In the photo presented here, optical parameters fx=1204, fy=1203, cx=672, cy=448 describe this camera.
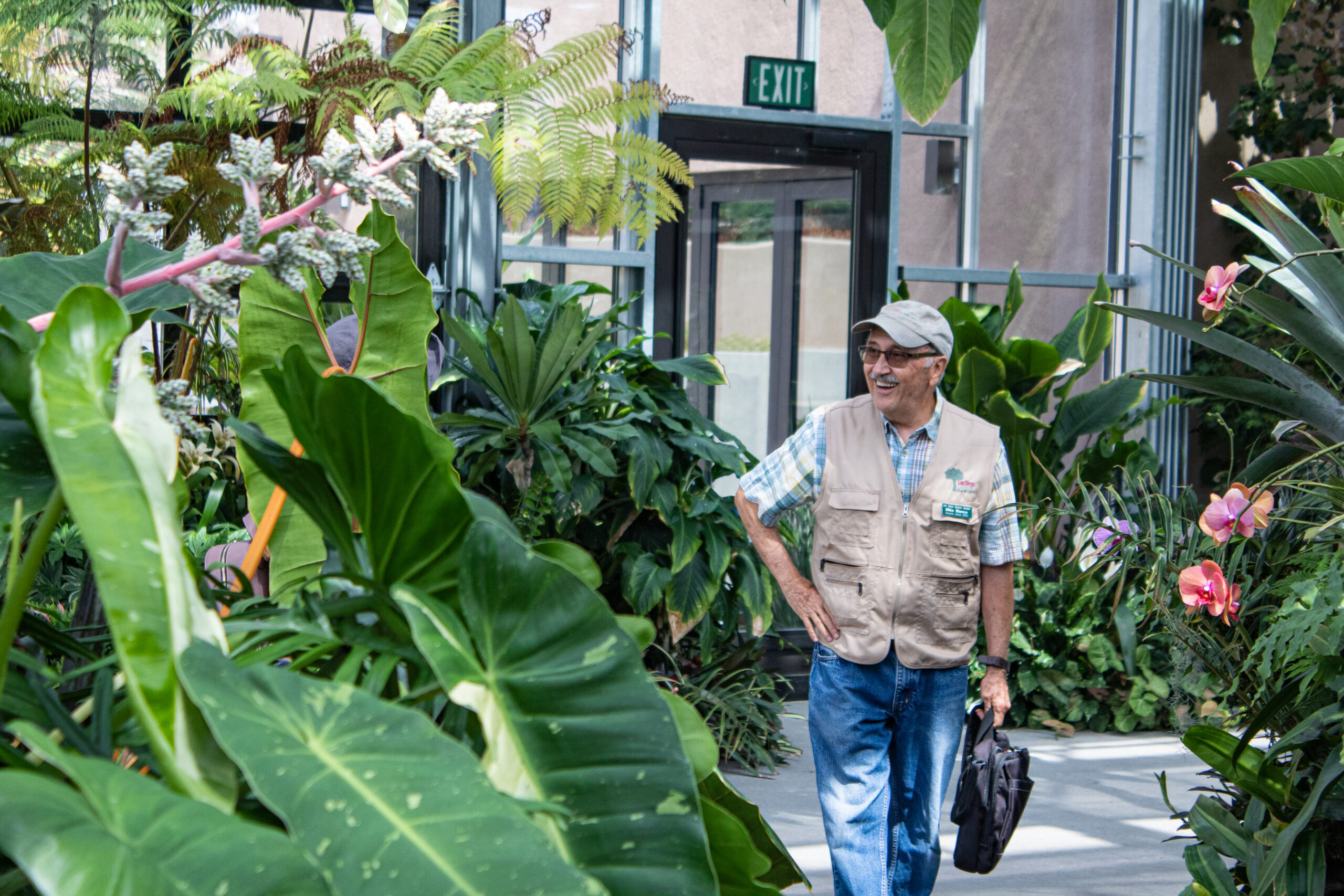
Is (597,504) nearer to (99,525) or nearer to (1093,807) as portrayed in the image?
(1093,807)

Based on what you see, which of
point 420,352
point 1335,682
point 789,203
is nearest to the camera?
point 420,352

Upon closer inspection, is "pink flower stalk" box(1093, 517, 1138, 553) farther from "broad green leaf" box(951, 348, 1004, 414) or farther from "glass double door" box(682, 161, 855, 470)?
"glass double door" box(682, 161, 855, 470)

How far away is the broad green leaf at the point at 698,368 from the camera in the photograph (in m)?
4.77

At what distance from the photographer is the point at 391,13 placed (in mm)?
1563

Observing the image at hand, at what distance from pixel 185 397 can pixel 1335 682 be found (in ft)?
5.71

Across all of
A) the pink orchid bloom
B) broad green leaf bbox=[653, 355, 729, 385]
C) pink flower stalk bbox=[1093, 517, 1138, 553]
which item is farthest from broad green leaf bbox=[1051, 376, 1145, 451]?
the pink orchid bloom

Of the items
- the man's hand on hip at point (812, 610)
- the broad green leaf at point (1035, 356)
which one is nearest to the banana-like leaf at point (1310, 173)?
the man's hand on hip at point (812, 610)

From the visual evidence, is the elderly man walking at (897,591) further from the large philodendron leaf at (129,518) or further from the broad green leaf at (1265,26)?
the large philodendron leaf at (129,518)

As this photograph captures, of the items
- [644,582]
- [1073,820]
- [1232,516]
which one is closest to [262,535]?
[1232,516]

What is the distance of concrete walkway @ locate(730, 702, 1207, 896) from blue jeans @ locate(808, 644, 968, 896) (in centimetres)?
47

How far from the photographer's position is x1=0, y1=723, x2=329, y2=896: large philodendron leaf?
20.9 inches

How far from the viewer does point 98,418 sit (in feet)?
2.14

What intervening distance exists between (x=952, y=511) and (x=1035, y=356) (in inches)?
109

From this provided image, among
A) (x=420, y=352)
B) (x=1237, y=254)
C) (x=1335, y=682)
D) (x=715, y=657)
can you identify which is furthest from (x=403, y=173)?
(x=1237, y=254)
